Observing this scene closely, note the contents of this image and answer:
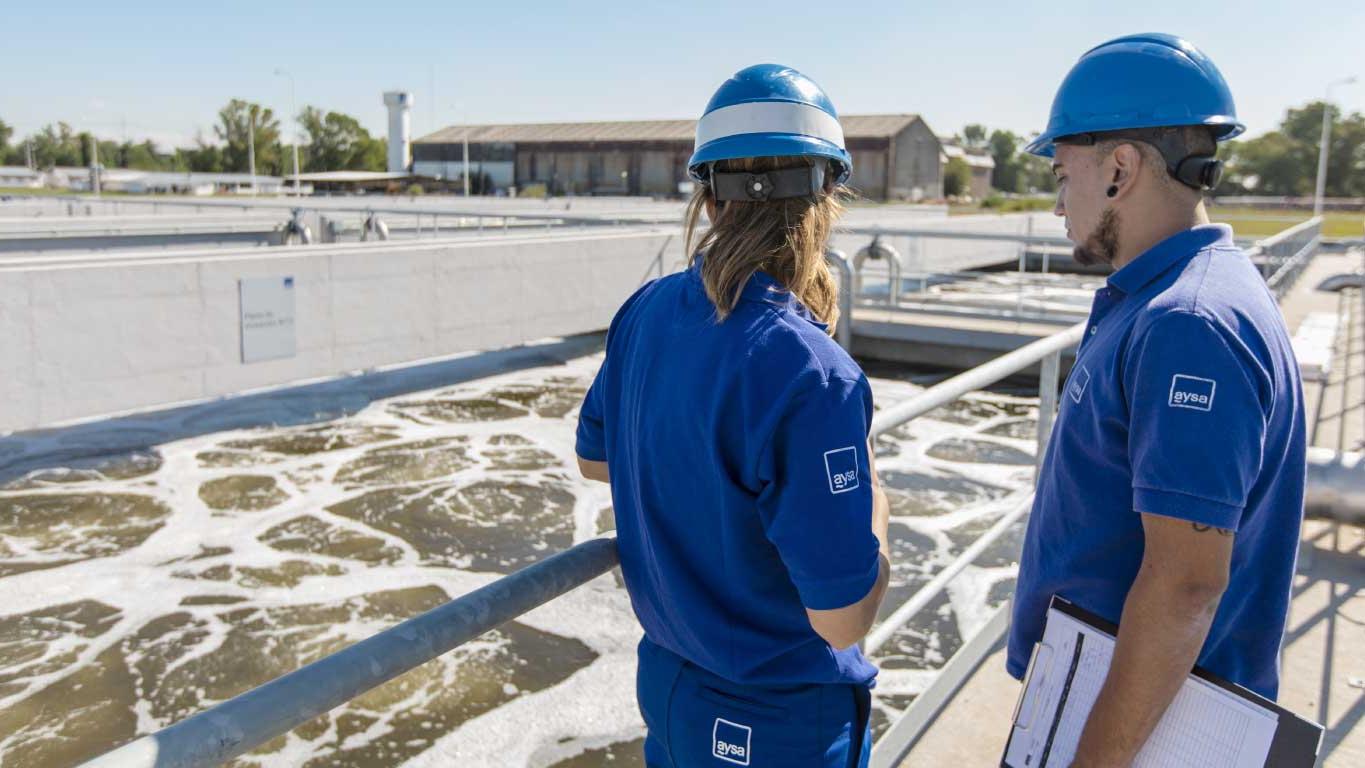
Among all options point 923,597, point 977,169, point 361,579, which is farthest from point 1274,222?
point 977,169

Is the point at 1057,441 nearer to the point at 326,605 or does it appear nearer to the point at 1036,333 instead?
the point at 326,605

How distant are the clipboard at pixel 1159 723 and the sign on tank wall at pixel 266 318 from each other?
10.1 m

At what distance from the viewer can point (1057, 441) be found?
165cm

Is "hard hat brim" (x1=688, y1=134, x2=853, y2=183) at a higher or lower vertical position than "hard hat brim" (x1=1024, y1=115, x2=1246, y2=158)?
lower

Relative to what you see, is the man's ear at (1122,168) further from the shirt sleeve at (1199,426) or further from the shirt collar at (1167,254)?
the shirt sleeve at (1199,426)

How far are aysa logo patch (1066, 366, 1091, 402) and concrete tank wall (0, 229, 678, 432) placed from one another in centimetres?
930

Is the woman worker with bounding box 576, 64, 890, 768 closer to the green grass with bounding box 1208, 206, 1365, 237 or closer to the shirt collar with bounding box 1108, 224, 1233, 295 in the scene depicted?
the shirt collar with bounding box 1108, 224, 1233, 295

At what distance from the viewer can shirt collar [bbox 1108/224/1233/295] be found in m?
1.57

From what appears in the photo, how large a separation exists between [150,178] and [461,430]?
68.4 m

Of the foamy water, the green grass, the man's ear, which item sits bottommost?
the foamy water

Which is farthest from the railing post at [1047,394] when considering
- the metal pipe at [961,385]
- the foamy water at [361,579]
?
the foamy water at [361,579]

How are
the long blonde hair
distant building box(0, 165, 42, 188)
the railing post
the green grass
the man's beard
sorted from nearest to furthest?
the long blonde hair
the man's beard
the railing post
the green grass
distant building box(0, 165, 42, 188)

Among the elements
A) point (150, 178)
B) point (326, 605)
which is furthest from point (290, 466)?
point (150, 178)

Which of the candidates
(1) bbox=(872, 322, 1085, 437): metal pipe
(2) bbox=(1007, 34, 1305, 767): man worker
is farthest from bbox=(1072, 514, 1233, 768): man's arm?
(1) bbox=(872, 322, 1085, 437): metal pipe
